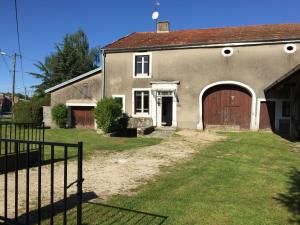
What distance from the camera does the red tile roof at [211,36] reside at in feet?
65.2

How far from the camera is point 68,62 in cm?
5053

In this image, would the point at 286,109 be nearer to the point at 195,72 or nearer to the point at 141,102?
the point at 195,72

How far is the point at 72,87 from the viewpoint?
2405 centimetres

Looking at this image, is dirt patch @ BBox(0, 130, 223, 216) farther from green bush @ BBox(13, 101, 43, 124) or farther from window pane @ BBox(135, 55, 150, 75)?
green bush @ BBox(13, 101, 43, 124)

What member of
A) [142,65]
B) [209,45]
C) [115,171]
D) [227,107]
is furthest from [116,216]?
[142,65]

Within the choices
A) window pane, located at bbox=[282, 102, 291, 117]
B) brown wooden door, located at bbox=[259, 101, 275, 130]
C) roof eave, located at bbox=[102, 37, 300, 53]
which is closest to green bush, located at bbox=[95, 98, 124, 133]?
roof eave, located at bbox=[102, 37, 300, 53]

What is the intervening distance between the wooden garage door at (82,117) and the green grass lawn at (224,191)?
13.5 metres

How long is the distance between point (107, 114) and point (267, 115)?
964 centimetres

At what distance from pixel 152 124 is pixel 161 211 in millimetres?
16200

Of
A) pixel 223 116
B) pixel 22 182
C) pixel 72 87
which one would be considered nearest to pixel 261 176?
pixel 22 182

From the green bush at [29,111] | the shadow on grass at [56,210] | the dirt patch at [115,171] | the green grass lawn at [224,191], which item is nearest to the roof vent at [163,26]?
the green bush at [29,111]

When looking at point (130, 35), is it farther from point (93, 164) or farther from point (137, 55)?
point (93, 164)

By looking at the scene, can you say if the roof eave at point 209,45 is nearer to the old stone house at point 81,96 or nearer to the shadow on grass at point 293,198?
the old stone house at point 81,96

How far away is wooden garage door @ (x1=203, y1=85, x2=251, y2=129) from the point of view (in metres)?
20.1
